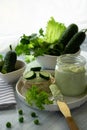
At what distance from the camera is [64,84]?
2.42ft

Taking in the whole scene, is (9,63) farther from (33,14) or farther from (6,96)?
(33,14)

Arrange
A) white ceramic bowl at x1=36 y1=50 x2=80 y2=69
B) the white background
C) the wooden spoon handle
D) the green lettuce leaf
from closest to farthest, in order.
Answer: the wooden spoon handle < white ceramic bowl at x1=36 y1=50 x2=80 y2=69 < the green lettuce leaf < the white background

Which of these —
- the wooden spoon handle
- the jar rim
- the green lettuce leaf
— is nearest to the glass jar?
the jar rim

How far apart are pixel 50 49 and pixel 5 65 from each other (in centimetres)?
17

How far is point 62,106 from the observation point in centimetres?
67

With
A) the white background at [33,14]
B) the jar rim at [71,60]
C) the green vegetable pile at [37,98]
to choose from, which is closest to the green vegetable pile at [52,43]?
the jar rim at [71,60]

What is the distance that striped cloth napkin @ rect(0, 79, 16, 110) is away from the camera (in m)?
0.72

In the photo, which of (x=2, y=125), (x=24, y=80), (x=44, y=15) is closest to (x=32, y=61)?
(x=24, y=80)

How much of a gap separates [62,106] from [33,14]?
2.72 ft

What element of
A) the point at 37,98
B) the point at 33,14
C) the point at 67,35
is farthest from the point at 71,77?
the point at 33,14

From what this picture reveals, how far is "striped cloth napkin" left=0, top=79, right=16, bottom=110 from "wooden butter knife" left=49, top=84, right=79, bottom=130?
0.11m

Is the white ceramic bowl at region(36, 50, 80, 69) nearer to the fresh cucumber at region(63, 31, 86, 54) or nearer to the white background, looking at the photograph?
the fresh cucumber at region(63, 31, 86, 54)

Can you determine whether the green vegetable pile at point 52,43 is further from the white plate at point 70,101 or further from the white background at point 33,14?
the white background at point 33,14

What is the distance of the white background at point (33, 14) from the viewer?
1.32 metres
